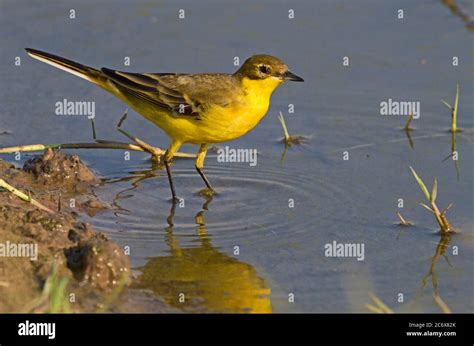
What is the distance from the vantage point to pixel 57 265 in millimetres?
7684

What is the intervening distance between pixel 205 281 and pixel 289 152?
3164 mm

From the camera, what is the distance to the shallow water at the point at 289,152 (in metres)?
8.28

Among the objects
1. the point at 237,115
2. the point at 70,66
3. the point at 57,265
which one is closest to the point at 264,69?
the point at 237,115

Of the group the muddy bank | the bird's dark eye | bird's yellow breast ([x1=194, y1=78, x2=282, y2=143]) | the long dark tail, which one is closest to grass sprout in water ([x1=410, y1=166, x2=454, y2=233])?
bird's yellow breast ([x1=194, y1=78, x2=282, y2=143])

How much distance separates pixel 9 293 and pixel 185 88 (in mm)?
3640

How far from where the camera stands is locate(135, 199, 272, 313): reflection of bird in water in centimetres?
773

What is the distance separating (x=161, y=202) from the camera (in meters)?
9.91

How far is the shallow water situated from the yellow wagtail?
0.56 metres

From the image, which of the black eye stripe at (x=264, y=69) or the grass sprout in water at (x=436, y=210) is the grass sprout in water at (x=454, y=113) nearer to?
the grass sprout in water at (x=436, y=210)

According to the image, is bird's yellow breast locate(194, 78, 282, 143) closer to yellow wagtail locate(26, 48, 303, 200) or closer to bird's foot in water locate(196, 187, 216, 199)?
yellow wagtail locate(26, 48, 303, 200)

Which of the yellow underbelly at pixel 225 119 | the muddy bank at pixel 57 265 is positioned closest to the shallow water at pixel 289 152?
the muddy bank at pixel 57 265

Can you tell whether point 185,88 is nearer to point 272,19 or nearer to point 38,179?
point 38,179

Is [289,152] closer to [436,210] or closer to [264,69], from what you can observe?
[264,69]
